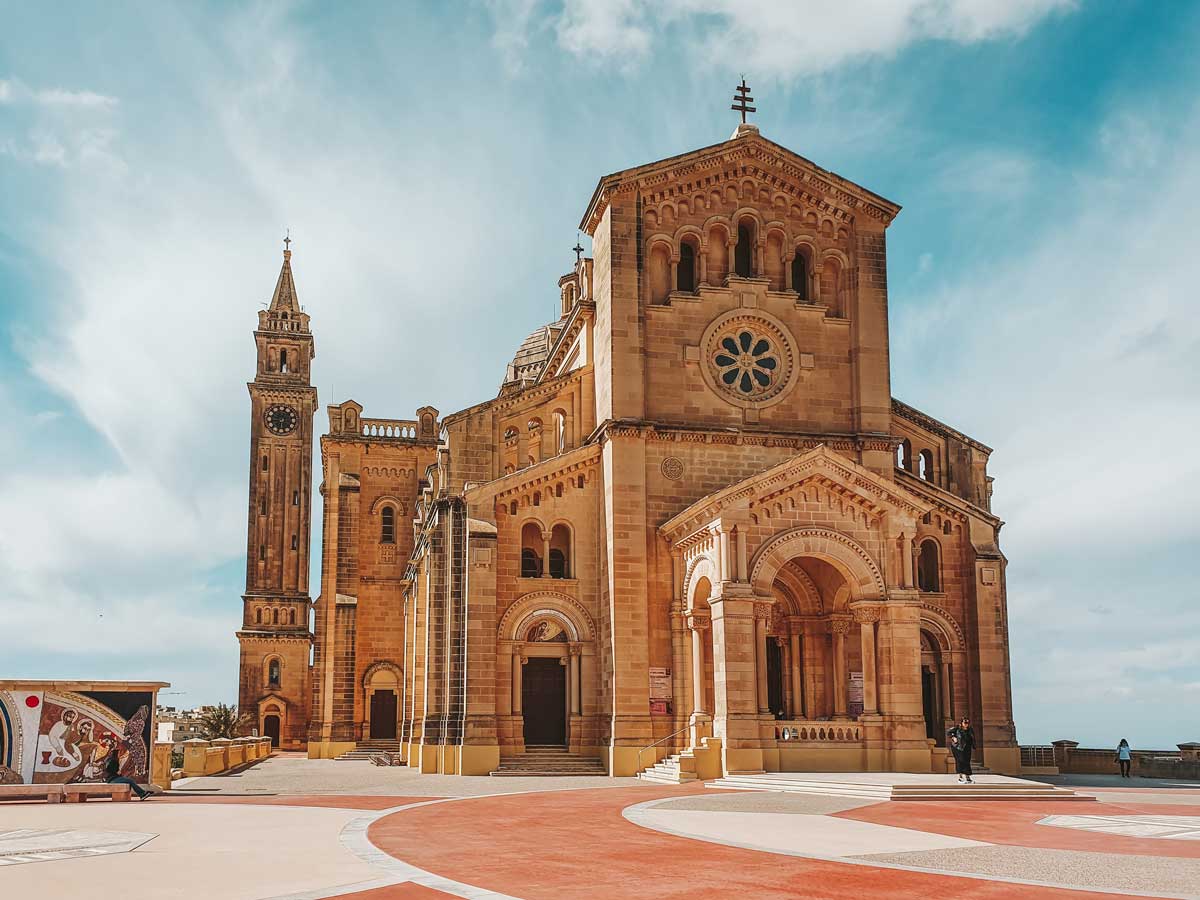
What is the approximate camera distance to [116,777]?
90.2ft

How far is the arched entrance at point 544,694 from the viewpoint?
3962 cm

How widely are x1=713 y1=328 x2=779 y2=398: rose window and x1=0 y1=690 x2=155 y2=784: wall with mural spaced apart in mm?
20941

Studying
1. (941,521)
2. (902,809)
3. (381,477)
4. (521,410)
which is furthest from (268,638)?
(902,809)

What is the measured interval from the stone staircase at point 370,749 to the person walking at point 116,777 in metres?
24.0

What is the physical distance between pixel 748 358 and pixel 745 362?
0.17 m

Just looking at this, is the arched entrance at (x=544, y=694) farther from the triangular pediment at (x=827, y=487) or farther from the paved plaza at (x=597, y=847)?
the paved plaza at (x=597, y=847)

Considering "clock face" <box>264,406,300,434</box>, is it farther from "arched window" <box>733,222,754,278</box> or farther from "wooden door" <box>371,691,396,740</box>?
"arched window" <box>733,222,754,278</box>

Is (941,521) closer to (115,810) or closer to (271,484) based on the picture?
(115,810)

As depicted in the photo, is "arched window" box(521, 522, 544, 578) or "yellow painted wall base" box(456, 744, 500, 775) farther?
"arched window" box(521, 522, 544, 578)

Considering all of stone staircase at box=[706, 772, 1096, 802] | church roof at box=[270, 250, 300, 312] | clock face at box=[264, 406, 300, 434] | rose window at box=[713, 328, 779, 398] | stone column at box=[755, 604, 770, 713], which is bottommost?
stone staircase at box=[706, 772, 1096, 802]

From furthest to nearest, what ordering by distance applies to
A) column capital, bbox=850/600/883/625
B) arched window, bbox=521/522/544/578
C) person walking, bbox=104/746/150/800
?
arched window, bbox=521/522/544/578, column capital, bbox=850/600/883/625, person walking, bbox=104/746/150/800

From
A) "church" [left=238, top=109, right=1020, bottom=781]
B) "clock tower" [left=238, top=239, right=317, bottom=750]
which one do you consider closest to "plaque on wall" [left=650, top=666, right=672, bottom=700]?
"church" [left=238, top=109, right=1020, bottom=781]

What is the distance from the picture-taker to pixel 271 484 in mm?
83000

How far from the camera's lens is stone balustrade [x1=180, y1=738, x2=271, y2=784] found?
132 feet
